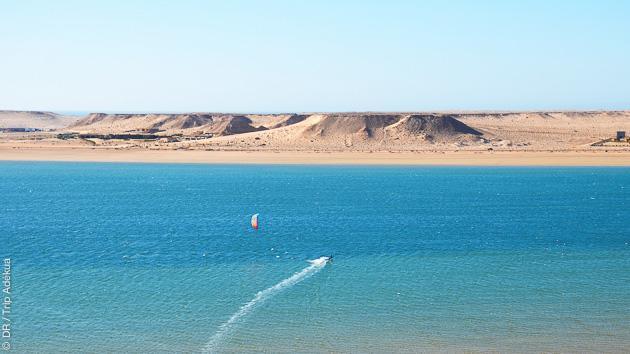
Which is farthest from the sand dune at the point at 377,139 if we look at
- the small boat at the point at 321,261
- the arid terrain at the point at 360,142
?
the small boat at the point at 321,261

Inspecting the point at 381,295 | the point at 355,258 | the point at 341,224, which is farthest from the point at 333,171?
the point at 381,295

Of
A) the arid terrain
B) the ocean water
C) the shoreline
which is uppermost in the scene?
the arid terrain

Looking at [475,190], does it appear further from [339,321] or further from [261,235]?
[339,321]

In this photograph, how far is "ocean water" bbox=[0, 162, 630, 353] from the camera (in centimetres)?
2414

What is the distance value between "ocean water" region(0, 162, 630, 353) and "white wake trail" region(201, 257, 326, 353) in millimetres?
109

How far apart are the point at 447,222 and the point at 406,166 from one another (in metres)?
42.2

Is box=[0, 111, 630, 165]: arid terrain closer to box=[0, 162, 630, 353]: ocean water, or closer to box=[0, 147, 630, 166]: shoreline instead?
box=[0, 147, 630, 166]: shoreline

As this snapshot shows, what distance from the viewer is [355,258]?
117 feet

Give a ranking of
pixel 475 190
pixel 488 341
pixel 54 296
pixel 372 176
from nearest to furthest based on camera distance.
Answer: pixel 488 341 < pixel 54 296 < pixel 475 190 < pixel 372 176

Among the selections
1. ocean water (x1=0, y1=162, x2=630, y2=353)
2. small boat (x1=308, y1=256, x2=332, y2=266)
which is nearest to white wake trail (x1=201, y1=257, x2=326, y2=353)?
small boat (x1=308, y1=256, x2=332, y2=266)

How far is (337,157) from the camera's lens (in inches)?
3939

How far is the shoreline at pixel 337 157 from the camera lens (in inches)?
3637

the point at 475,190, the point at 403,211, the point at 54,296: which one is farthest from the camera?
the point at 475,190

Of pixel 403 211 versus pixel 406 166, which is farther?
pixel 406 166
